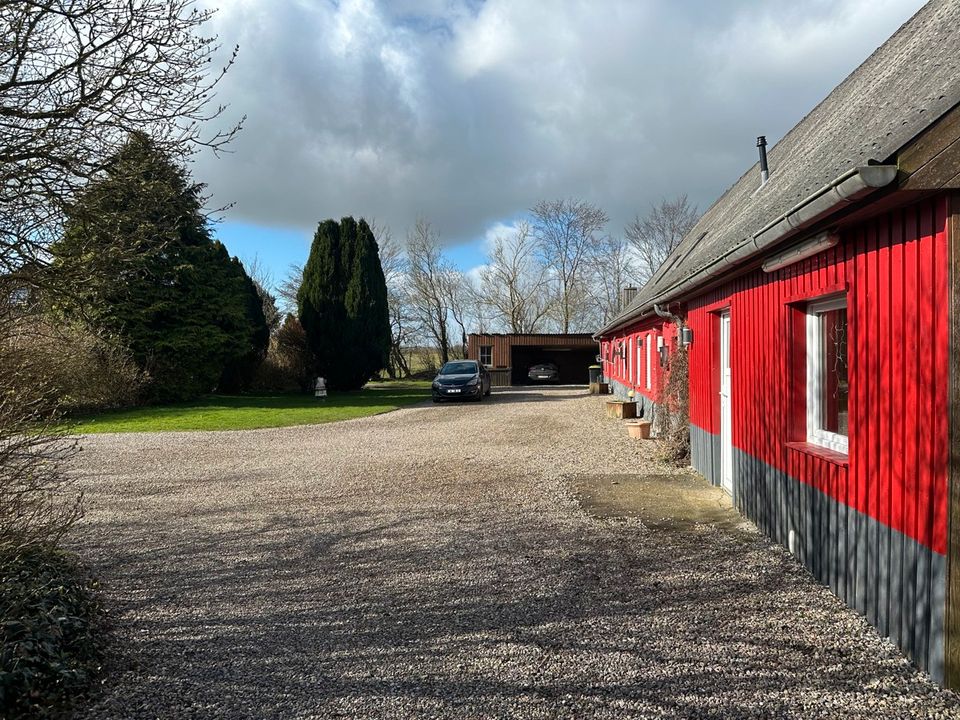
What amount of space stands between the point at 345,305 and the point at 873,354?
28.1 m

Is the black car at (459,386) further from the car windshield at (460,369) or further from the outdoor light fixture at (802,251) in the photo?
the outdoor light fixture at (802,251)

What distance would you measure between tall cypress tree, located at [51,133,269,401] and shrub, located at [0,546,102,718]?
6.09 feet

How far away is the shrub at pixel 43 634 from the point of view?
9.93ft

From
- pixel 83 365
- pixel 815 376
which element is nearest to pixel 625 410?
pixel 815 376

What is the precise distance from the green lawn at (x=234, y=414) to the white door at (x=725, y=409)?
11804 millimetres

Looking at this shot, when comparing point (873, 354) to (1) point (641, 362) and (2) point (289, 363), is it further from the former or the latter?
(2) point (289, 363)

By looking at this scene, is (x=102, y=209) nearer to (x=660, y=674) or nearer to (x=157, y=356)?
(x=660, y=674)

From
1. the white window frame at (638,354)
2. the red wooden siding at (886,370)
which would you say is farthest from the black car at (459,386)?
the red wooden siding at (886,370)

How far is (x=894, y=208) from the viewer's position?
3.64 metres

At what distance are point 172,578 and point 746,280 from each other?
19.8 ft

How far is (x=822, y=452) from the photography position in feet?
15.6

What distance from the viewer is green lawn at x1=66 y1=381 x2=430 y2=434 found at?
1666 centimetres

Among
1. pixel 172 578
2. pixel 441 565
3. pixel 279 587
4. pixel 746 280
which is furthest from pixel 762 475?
pixel 172 578

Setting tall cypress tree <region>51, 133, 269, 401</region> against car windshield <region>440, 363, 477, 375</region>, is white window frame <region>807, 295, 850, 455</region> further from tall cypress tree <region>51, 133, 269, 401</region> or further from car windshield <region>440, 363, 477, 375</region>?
car windshield <region>440, 363, 477, 375</region>
